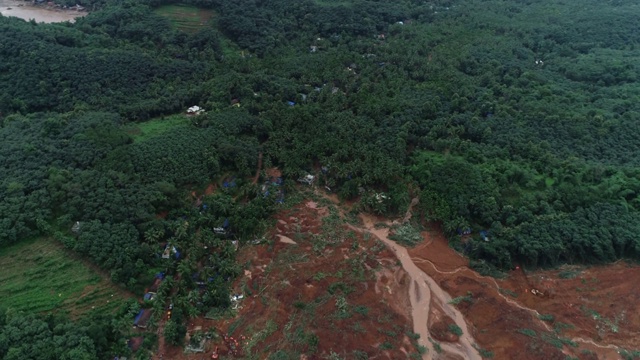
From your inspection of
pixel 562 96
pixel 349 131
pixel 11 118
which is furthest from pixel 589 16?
pixel 11 118

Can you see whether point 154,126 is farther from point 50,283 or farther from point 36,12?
point 36,12

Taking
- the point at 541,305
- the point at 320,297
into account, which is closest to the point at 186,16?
the point at 320,297

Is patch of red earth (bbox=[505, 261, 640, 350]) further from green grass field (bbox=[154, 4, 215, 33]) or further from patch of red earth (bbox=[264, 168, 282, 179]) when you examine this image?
green grass field (bbox=[154, 4, 215, 33])

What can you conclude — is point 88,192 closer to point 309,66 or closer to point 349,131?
point 349,131

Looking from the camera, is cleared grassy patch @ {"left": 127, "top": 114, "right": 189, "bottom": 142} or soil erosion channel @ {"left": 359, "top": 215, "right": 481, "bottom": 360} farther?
cleared grassy patch @ {"left": 127, "top": 114, "right": 189, "bottom": 142}

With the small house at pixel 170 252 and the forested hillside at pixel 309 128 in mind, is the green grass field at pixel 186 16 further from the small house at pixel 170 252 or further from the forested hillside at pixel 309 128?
the small house at pixel 170 252

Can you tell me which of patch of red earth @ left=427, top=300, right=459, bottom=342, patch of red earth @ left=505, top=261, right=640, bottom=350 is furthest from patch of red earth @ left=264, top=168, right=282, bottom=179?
patch of red earth @ left=505, top=261, right=640, bottom=350

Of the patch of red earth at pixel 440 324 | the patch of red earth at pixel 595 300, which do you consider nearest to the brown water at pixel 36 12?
the patch of red earth at pixel 440 324
